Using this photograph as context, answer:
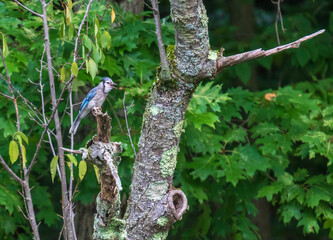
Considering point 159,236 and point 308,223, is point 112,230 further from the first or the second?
point 308,223

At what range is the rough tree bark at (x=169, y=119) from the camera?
248 centimetres

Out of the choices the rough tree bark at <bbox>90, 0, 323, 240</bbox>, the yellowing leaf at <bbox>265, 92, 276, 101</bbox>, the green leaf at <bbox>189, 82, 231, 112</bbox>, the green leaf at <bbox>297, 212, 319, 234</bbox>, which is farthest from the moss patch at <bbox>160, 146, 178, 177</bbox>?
the yellowing leaf at <bbox>265, 92, 276, 101</bbox>

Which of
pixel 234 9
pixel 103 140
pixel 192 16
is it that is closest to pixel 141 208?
pixel 103 140

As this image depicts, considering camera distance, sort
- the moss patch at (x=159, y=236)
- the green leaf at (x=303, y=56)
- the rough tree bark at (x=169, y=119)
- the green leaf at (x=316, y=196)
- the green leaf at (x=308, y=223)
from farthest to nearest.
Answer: the green leaf at (x=303, y=56), the green leaf at (x=308, y=223), the green leaf at (x=316, y=196), the moss patch at (x=159, y=236), the rough tree bark at (x=169, y=119)

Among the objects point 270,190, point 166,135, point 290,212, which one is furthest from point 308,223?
point 166,135

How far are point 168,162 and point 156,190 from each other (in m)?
0.15

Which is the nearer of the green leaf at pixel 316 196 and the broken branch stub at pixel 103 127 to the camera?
the broken branch stub at pixel 103 127

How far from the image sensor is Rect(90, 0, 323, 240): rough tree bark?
97.8 inches

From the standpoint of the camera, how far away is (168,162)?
8.55ft

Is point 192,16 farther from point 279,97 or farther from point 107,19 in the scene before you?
point 279,97

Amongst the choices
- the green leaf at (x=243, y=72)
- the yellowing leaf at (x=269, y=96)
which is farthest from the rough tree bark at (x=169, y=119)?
the green leaf at (x=243, y=72)

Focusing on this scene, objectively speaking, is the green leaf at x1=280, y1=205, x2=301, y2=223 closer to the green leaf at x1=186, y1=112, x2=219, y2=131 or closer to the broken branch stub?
the green leaf at x1=186, y1=112, x2=219, y2=131

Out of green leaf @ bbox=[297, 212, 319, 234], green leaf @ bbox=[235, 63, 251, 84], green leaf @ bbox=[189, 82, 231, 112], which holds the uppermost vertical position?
green leaf @ bbox=[235, 63, 251, 84]

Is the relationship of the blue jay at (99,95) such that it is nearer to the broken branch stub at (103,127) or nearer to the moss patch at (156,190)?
the moss patch at (156,190)
